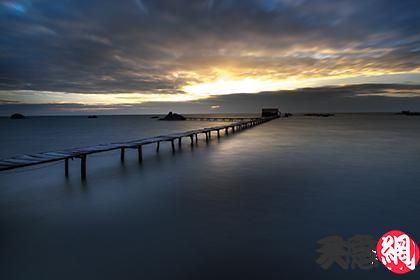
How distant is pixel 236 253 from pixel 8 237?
11.8ft

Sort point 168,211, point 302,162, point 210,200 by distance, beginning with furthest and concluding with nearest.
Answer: point 302,162
point 210,200
point 168,211

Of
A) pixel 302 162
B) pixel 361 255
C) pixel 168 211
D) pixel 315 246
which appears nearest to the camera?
pixel 361 255

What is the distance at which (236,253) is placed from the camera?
3.39m

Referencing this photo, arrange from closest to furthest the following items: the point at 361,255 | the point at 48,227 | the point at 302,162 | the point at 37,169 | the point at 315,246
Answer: the point at 361,255
the point at 315,246
the point at 48,227
the point at 37,169
the point at 302,162

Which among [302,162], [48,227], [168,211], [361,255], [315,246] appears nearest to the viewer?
[361,255]

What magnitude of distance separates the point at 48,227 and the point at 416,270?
5.52 meters

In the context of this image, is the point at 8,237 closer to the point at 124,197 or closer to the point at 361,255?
the point at 124,197

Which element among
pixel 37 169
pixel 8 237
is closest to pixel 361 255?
pixel 8 237

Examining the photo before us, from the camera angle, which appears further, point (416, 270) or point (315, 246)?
point (315, 246)

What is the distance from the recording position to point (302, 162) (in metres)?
10.3

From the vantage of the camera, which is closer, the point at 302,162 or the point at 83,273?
the point at 83,273

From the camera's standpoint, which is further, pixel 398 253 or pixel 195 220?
pixel 195 220

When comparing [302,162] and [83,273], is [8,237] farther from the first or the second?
[302,162]

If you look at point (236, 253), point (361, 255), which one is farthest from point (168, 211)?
point (361, 255)
